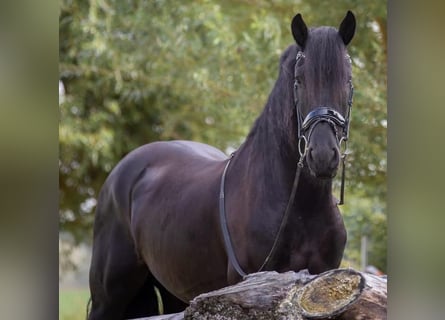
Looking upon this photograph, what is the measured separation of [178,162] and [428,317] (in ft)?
5.56

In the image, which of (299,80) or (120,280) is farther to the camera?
(120,280)

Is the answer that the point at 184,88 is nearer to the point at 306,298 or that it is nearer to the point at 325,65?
the point at 325,65

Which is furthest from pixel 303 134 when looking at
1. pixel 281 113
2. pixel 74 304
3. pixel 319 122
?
pixel 74 304

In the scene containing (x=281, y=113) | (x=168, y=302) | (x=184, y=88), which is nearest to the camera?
(x=281, y=113)

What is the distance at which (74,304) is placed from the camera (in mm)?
4297

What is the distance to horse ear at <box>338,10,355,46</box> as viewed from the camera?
89.1 inches

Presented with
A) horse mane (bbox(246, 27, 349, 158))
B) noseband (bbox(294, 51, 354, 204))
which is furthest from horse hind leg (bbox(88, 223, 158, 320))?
noseband (bbox(294, 51, 354, 204))

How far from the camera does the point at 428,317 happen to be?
1.67 meters

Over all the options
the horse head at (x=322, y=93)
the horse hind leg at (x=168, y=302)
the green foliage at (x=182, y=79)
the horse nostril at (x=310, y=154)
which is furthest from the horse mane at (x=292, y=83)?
the green foliage at (x=182, y=79)

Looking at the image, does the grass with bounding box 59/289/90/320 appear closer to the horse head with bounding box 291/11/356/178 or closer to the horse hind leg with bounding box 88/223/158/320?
the horse hind leg with bounding box 88/223/158/320

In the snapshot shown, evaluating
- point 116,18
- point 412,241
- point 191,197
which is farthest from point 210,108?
point 412,241

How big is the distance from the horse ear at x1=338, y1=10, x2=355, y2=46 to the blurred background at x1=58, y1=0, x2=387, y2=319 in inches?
42.7

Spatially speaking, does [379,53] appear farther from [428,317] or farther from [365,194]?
[428,317]

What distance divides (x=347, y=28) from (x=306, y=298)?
859 mm
